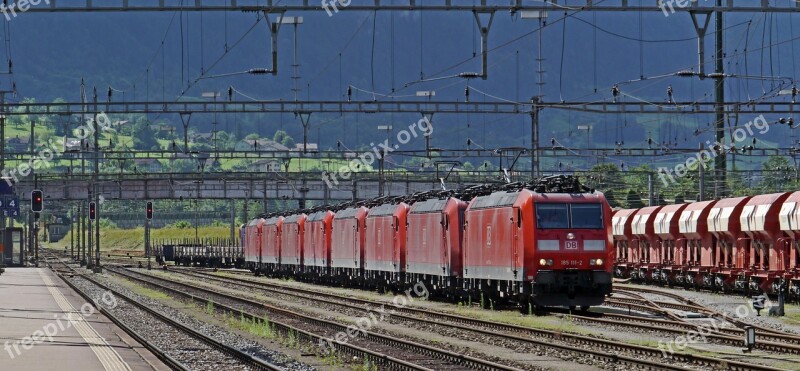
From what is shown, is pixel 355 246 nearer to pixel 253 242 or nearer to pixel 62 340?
pixel 62 340

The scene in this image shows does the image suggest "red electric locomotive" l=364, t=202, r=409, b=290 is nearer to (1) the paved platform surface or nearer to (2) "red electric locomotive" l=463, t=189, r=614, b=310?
(1) the paved platform surface

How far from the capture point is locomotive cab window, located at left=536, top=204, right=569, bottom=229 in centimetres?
3338

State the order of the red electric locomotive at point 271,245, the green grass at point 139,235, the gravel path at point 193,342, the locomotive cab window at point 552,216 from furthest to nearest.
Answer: the green grass at point 139,235 → the red electric locomotive at point 271,245 → the locomotive cab window at point 552,216 → the gravel path at point 193,342

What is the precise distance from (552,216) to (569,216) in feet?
1.66

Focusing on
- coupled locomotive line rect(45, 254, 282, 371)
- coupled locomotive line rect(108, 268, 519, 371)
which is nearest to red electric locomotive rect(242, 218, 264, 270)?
coupled locomotive line rect(45, 254, 282, 371)

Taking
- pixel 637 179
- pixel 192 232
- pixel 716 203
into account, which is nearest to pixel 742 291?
pixel 716 203

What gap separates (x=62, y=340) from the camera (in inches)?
1043

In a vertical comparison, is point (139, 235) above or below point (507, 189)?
below

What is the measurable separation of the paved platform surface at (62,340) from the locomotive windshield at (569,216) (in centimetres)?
1103

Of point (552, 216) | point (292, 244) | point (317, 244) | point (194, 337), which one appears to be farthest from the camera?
point (292, 244)

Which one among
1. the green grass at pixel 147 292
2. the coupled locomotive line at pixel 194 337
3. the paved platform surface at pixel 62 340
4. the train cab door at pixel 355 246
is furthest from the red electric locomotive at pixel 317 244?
the paved platform surface at pixel 62 340

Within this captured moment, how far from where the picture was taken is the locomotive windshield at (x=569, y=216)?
33406 mm

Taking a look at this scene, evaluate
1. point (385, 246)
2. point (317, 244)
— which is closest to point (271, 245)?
point (317, 244)

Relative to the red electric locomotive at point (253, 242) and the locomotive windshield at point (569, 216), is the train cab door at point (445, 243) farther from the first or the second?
the red electric locomotive at point (253, 242)
